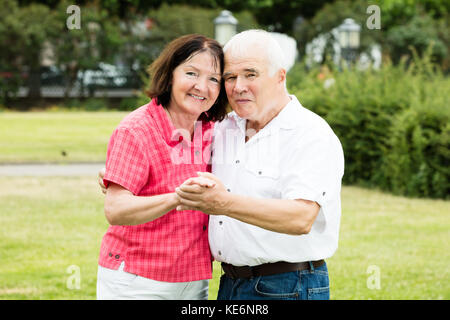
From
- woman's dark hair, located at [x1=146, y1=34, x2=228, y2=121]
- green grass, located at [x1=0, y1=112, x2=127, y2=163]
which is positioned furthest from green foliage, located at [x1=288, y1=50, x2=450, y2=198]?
woman's dark hair, located at [x1=146, y1=34, x2=228, y2=121]

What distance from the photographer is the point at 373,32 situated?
3509cm

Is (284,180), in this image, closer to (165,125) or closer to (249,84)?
(249,84)

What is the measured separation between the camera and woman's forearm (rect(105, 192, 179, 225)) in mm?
2635

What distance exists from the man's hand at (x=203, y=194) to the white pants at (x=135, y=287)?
0.53 meters

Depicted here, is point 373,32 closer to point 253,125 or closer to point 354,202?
point 354,202

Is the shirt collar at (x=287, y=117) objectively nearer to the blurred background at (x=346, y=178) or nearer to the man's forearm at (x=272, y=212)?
the man's forearm at (x=272, y=212)

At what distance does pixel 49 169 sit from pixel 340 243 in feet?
25.8

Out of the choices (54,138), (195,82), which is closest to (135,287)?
(195,82)

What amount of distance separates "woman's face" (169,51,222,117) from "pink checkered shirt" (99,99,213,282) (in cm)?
11

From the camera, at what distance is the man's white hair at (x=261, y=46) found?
291cm

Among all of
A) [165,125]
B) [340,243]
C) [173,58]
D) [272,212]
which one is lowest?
[340,243]

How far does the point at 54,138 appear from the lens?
18453mm
